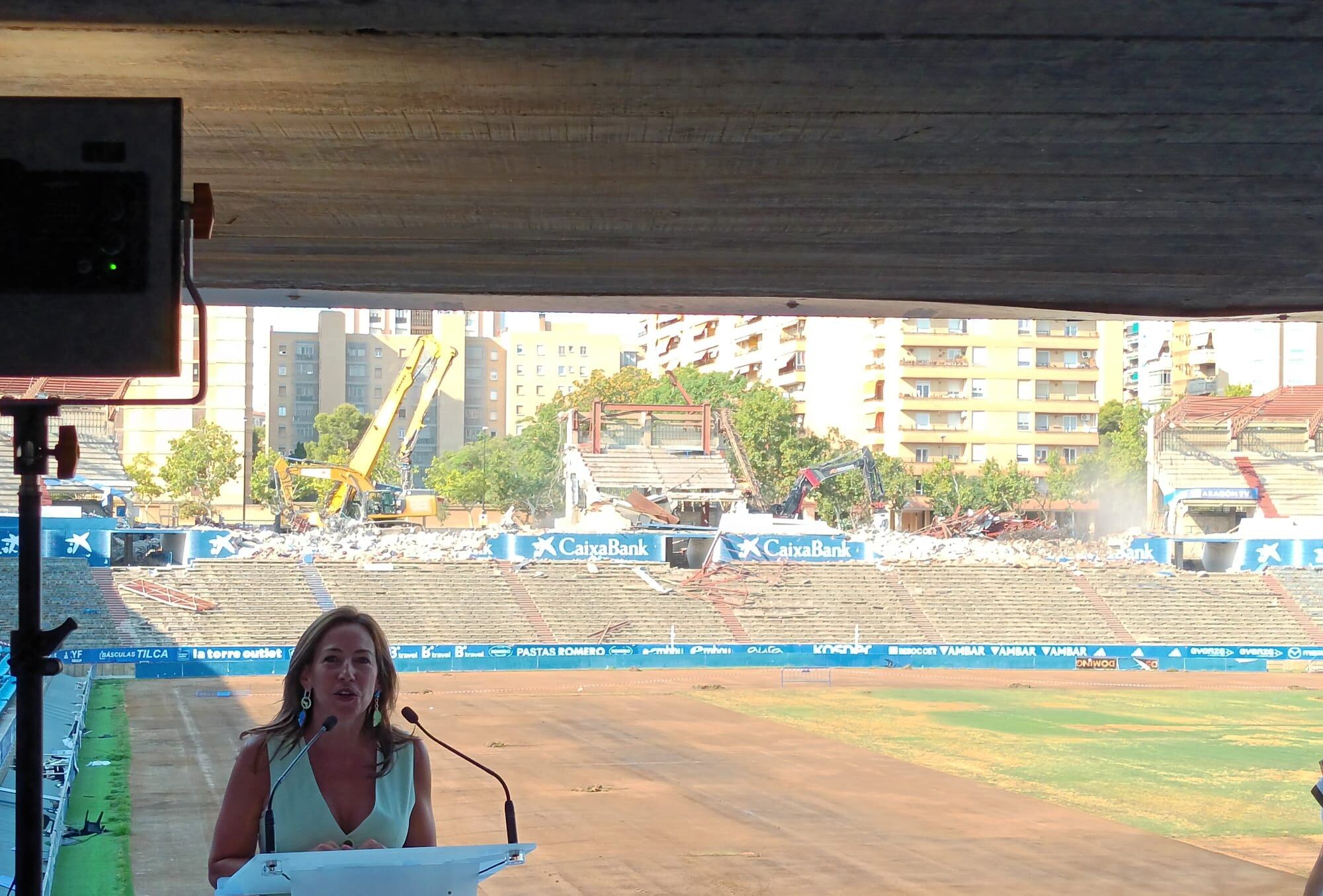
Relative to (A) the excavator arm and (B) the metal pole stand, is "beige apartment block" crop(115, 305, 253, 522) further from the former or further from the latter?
(B) the metal pole stand

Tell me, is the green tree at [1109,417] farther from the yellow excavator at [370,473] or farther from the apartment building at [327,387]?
the apartment building at [327,387]

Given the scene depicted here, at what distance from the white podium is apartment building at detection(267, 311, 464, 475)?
11198 centimetres

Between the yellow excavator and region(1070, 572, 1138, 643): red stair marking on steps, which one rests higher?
the yellow excavator

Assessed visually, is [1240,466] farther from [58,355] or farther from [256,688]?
[58,355]

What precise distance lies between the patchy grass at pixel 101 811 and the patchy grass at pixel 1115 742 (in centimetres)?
1307

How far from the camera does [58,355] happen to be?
3.02 metres

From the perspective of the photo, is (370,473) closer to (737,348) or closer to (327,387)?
(737,348)

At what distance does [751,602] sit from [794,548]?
3696 mm

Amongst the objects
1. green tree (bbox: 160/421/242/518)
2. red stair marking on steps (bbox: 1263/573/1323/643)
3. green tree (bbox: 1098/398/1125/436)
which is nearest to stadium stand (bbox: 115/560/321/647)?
green tree (bbox: 160/421/242/518)

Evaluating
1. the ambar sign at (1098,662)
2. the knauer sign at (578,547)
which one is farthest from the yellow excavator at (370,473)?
the ambar sign at (1098,662)

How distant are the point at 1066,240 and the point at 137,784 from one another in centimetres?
1936

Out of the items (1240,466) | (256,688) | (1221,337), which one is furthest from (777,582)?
(1221,337)

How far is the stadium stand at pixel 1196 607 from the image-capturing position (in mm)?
43688

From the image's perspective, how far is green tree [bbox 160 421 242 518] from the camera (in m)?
71.0
